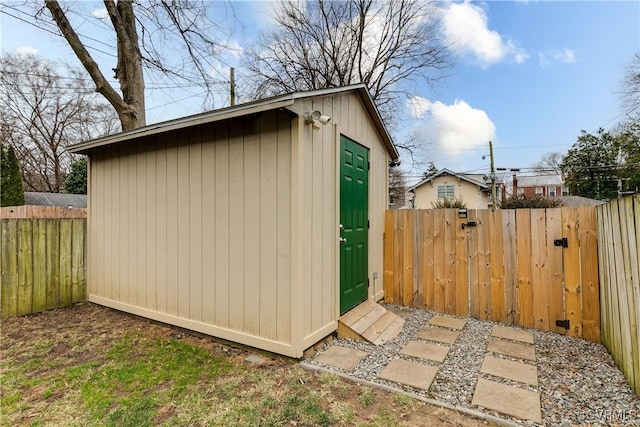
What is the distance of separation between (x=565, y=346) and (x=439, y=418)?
1997 millimetres

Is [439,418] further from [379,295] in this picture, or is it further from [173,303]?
[173,303]

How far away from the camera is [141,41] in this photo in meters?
7.53

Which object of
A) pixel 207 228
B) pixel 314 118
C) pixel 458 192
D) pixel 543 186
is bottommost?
pixel 207 228

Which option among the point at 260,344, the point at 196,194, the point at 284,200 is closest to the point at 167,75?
the point at 196,194

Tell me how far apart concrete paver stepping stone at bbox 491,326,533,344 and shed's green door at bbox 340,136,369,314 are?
1534mm

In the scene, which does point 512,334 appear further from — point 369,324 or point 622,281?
point 369,324

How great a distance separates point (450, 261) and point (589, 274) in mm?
1388

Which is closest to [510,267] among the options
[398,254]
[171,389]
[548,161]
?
[398,254]

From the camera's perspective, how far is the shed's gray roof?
1274 cm

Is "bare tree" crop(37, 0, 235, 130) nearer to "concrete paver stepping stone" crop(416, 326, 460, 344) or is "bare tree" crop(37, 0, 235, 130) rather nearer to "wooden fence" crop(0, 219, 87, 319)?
"wooden fence" crop(0, 219, 87, 319)

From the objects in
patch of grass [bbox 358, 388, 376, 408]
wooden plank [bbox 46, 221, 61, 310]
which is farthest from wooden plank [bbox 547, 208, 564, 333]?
wooden plank [bbox 46, 221, 61, 310]

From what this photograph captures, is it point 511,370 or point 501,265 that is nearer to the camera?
point 511,370

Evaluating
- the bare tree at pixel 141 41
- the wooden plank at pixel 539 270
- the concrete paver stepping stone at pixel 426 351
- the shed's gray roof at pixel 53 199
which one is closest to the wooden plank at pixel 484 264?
the wooden plank at pixel 539 270

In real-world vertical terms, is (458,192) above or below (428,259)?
above
